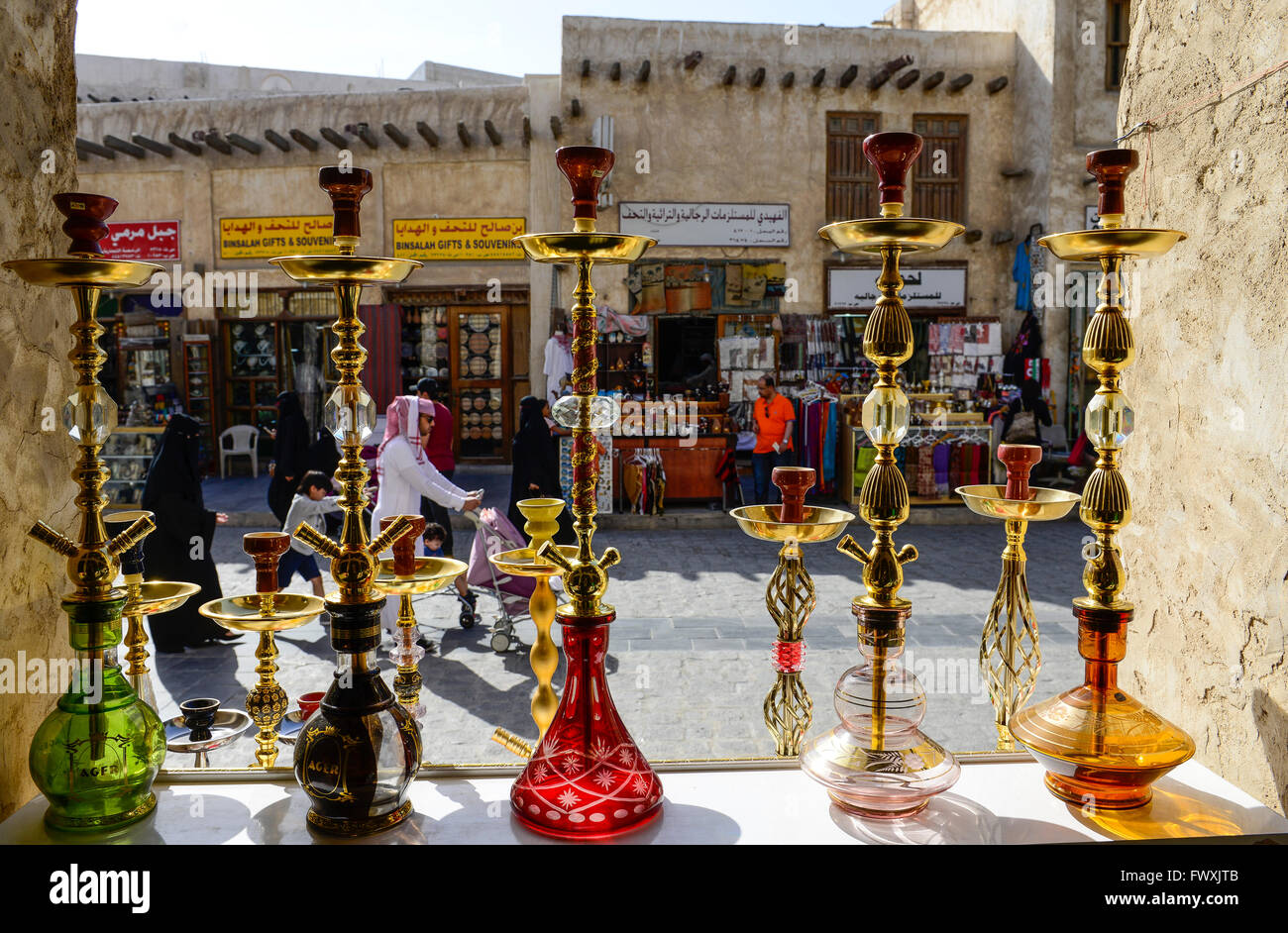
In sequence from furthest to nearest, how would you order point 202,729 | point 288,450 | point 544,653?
point 288,450 → point 202,729 → point 544,653

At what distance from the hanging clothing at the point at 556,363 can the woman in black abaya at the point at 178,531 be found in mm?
6798

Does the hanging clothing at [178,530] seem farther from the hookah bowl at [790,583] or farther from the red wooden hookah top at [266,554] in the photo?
the hookah bowl at [790,583]

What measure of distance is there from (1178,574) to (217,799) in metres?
1.65

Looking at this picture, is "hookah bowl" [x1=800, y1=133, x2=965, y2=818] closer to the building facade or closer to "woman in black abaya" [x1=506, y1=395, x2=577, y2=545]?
"woman in black abaya" [x1=506, y1=395, x2=577, y2=545]

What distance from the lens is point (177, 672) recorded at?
5375mm

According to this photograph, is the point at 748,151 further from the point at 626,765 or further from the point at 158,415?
the point at 626,765

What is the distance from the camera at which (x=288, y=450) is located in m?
7.96

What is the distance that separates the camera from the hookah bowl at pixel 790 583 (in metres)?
1.47

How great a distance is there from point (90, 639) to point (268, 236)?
13612mm

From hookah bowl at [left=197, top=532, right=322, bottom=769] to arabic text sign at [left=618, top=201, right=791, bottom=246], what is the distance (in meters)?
11.6

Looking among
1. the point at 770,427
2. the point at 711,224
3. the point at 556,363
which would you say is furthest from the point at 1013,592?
the point at 711,224

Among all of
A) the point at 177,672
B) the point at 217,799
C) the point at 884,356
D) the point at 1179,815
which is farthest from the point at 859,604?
the point at 177,672

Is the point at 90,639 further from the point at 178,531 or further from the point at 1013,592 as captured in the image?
the point at 178,531

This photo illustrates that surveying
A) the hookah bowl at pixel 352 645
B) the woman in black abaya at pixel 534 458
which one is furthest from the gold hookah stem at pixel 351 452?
the woman in black abaya at pixel 534 458
